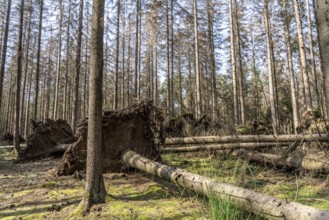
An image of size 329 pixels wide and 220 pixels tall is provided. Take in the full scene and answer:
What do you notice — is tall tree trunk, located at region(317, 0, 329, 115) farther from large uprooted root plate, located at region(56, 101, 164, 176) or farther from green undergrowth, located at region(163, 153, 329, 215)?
large uprooted root plate, located at region(56, 101, 164, 176)

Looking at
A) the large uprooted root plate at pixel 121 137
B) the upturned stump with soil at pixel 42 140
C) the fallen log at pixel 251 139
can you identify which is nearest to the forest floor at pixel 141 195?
the large uprooted root plate at pixel 121 137

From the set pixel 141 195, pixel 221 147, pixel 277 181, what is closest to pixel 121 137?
pixel 141 195

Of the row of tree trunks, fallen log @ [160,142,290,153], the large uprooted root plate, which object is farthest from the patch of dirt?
the row of tree trunks

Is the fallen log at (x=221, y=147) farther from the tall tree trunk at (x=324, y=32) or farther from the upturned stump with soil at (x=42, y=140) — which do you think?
the upturned stump with soil at (x=42, y=140)

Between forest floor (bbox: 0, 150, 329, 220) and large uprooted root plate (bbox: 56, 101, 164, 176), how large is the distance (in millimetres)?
420

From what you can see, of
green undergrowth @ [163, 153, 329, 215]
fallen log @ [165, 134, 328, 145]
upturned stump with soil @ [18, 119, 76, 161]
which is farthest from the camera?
upturned stump with soil @ [18, 119, 76, 161]

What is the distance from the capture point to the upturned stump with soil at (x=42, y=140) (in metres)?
10.7

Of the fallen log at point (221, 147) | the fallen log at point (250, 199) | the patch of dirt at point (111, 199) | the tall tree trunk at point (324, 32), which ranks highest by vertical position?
the tall tree trunk at point (324, 32)

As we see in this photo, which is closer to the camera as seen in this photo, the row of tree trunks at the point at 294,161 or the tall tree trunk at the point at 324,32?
the tall tree trunk at the point at 324,32

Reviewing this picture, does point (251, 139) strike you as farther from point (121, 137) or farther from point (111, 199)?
point (111, 199)

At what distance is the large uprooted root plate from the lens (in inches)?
256

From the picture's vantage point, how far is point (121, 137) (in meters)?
6.77

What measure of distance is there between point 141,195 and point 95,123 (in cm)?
163

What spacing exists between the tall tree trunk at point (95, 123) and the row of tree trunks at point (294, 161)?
4130mm
